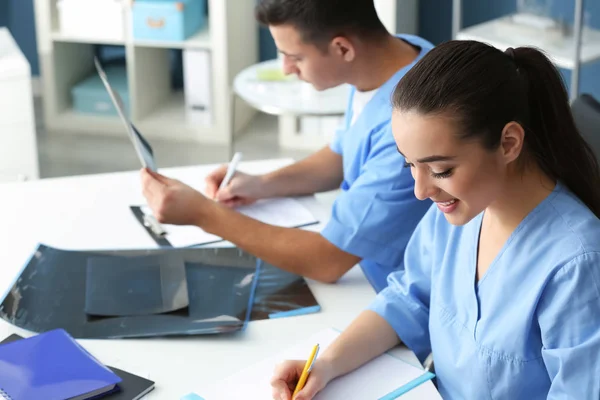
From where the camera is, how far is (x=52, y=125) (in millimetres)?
4008

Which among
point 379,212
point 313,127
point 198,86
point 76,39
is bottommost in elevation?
point 313,127

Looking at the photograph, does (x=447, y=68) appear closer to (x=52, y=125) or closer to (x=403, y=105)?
(x=403, y=105)

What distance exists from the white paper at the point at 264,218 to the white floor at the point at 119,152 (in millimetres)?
1839

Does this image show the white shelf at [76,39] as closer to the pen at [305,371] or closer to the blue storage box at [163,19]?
the blue storage box at [163,19]

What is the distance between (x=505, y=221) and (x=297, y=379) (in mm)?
353

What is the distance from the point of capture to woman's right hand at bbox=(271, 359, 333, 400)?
47.8 inches

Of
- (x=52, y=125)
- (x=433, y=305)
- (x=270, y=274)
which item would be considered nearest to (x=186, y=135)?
(x=52, y=125)

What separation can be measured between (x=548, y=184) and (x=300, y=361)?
0.41 m

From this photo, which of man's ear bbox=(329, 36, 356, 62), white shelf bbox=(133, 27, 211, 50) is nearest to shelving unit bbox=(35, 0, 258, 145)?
white shelf bbox=(133, 27, 211, 50)

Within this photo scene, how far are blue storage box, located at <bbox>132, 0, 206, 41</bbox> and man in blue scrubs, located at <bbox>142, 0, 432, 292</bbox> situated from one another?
1911 mm

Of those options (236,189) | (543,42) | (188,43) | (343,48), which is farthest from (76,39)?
(343,48)

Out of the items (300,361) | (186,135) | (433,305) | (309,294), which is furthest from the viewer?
(186,135)

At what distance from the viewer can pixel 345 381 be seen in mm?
1280

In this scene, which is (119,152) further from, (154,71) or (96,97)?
(154,71)
